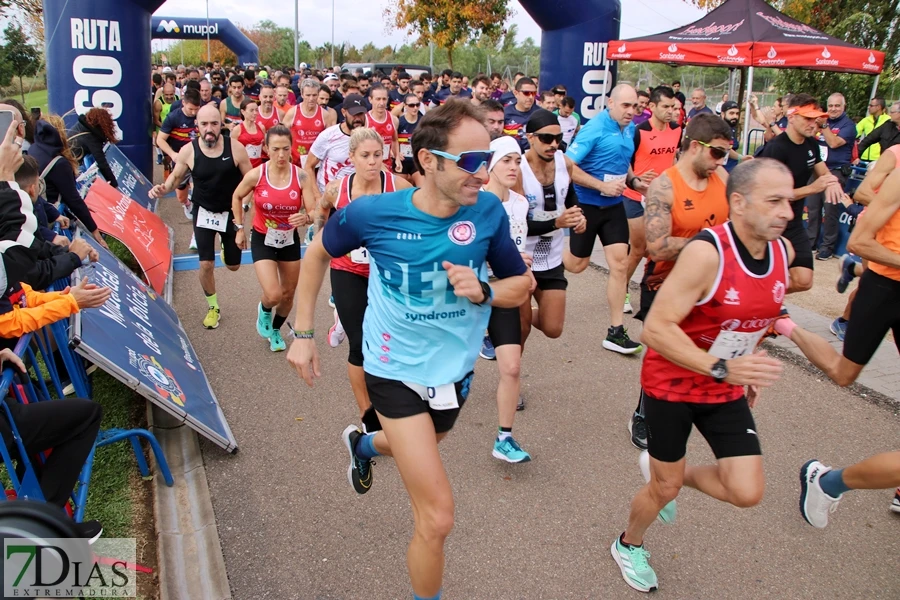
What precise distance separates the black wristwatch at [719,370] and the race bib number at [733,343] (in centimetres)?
24

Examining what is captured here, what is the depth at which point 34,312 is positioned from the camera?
10.5 feet

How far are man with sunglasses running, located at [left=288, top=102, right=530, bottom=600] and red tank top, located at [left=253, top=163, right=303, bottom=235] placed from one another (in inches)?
120

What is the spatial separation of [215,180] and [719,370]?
5.31 m

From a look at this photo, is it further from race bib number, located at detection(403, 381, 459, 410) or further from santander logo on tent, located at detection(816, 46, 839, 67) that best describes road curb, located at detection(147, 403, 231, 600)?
santander logo on tent, located at detection(816, 46, 839, 67)

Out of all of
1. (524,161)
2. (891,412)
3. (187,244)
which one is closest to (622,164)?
(524,161)

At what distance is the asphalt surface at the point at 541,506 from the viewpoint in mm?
3264

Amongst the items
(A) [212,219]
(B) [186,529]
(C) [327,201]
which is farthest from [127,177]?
(B) [186,529]

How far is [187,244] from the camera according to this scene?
33.1 ft

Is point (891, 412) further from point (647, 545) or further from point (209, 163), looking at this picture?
point (209, 163)

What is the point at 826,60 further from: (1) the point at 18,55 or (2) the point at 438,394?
(1) the point at 18,55

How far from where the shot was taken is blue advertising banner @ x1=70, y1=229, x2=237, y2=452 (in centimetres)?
371

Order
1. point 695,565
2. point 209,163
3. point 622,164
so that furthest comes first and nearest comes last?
point 209,163, point 622,164, point 695,565

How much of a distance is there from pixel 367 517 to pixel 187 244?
7.40 metres

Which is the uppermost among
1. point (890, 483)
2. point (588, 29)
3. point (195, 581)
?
point (588, 29)
